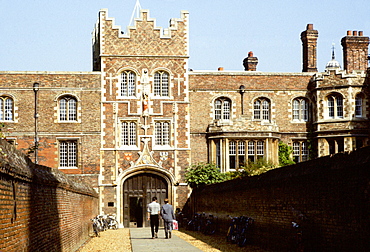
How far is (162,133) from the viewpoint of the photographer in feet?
119

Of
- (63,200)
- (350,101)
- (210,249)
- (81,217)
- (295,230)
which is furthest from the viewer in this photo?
(350,101)

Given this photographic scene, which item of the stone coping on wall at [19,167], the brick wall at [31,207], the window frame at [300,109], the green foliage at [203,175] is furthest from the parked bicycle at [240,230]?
the window frame at [300,109]

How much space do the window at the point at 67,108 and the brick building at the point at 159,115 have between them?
6cm

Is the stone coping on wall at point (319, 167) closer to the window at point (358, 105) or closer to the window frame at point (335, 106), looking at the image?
the window frame at point (335, 106)

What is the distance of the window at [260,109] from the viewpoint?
3722cm

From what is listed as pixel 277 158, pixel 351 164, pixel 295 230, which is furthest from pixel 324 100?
pixel 351 164

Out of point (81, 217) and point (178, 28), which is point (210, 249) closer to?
point (81, 217)

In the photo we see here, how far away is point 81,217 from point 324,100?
63.8 ft

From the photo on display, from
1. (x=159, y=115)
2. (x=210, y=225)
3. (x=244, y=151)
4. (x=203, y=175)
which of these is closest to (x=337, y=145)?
(x=244, y=151)

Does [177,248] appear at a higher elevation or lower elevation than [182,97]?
lower

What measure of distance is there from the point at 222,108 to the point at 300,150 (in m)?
5.16

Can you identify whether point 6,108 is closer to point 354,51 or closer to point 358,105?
point 358,105

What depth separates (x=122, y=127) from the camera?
36.1 m

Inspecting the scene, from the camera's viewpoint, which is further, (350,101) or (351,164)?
(350,101)
